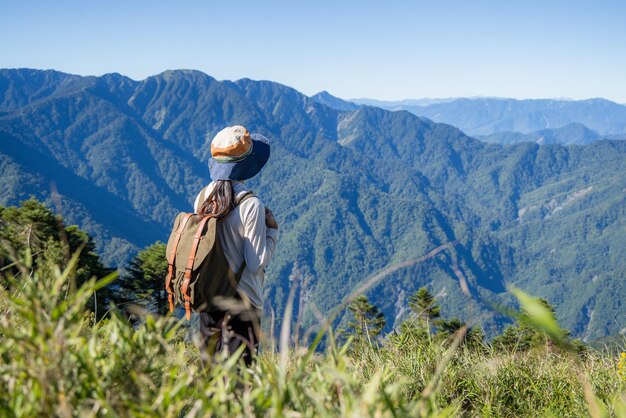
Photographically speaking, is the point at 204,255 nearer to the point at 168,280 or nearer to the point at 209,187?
the point at 168,280

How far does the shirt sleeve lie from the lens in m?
3.22

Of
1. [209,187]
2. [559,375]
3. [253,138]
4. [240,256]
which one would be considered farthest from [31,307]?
[559,375]

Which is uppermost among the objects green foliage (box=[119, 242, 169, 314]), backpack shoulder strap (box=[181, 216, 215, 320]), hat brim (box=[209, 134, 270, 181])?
hat brim (box=[209, 134, 270, 181])

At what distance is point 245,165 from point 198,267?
2.58 ft

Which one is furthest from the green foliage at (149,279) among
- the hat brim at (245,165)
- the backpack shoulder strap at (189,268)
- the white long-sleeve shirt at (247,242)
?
the backpack shoulder strap at (189,268)

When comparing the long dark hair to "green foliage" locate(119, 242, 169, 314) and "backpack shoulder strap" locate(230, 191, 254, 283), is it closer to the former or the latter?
"backpack shoulder strap" locate(230, 191, 254, 283)

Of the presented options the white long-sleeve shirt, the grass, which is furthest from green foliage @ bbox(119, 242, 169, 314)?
the grass

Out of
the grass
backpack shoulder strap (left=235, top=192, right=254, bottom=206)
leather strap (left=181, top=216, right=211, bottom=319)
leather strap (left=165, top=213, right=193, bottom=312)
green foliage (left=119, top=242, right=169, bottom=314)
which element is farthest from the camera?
green foliage (left=119, top=242, right=169, bottom=314)

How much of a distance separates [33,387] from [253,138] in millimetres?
2508

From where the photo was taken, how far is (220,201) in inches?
130

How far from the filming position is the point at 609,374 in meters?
3.35

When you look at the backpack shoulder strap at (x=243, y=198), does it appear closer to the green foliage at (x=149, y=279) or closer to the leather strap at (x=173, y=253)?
the leather strap at (x=173, y=253)

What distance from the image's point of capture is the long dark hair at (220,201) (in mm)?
3254

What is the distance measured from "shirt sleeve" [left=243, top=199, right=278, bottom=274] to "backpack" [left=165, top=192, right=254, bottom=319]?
0.45 feet
